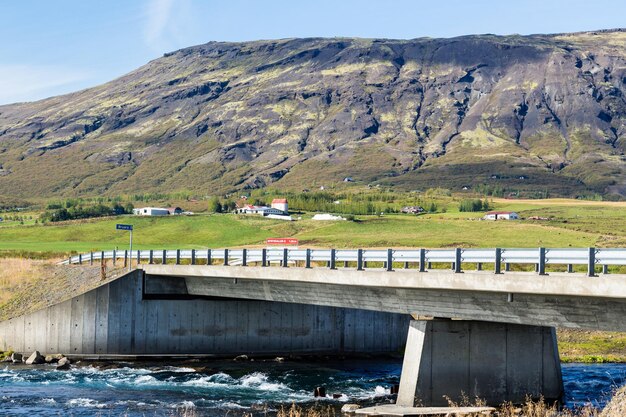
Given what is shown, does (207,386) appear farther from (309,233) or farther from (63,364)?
(309,233)

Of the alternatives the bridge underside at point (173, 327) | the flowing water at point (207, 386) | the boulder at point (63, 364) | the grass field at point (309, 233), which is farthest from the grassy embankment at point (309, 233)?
the flowing water at point (207, 386)

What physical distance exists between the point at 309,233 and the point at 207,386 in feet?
352

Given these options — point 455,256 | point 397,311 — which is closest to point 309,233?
point 397,311

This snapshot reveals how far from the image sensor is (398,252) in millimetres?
39312

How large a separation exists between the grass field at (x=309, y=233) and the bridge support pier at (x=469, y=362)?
8016 cm

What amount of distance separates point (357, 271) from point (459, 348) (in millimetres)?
5777

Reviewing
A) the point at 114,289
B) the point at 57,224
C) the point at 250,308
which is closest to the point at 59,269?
the point at 114,289

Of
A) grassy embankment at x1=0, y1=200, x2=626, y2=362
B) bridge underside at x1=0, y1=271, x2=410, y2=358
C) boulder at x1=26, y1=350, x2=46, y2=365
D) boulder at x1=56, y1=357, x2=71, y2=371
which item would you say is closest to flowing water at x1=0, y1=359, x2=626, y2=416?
boulder at x1=56, y1=357, x2=71, y2=371

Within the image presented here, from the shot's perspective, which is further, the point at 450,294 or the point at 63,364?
the point at 63,364

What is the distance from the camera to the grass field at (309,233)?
126625 millimetres

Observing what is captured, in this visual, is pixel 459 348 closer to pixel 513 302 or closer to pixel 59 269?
pixel 513 302

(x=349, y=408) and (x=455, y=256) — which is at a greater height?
(x=455, y=256)

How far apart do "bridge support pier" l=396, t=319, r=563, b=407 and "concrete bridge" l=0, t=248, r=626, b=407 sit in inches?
1.6

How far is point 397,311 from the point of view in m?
39.8
